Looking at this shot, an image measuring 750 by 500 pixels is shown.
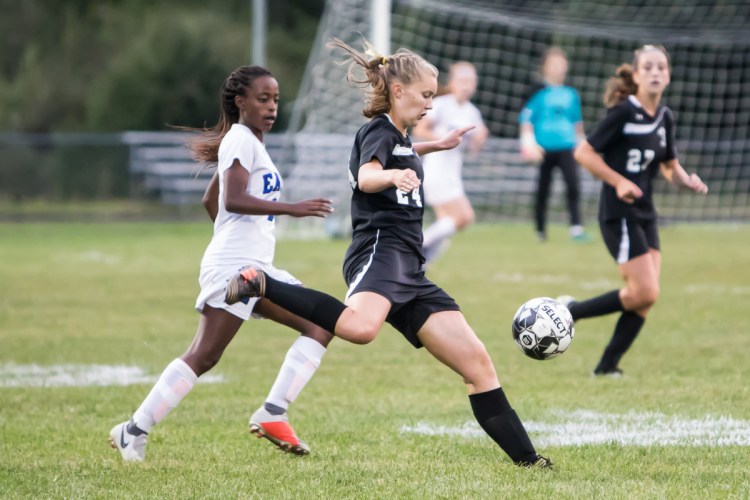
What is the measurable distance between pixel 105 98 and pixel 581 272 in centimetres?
2267

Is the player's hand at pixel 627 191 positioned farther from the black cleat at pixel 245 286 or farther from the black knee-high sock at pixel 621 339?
the black cleat at pixel 245 286

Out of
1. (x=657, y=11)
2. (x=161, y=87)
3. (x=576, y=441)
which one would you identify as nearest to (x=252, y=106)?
(x=576, y=441)

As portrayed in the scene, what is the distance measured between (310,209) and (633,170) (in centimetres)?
297

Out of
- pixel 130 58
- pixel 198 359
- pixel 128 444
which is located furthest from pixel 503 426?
pixel 130 58

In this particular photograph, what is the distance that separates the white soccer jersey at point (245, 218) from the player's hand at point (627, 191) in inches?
95.0

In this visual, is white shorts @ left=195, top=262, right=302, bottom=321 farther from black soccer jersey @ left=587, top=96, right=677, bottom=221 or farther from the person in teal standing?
the person in teal standing

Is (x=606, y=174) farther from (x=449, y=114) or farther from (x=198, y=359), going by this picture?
(x=449, y=114)

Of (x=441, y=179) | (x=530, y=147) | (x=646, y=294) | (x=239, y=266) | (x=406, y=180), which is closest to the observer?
(x=406, y=180)

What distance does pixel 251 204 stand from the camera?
4.80 metres

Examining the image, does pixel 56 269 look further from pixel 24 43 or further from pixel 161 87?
pixel 24 43

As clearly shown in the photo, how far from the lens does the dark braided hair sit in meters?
5.09

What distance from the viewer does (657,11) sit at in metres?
23.8

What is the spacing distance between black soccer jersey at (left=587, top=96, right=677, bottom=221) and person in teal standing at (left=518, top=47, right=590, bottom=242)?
8.68 metres

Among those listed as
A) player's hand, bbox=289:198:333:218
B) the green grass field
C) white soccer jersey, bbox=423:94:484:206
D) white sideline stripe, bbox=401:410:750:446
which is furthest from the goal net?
player's hand, bbox=289:198:333:218
